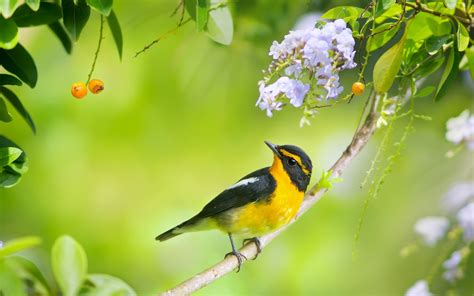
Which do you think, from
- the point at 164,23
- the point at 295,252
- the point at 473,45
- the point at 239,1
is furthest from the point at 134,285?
the point at 473,45

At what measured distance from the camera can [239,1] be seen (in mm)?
2178

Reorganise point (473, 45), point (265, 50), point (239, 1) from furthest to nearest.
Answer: point (265, 50), point (239, 1), point (473, 45)

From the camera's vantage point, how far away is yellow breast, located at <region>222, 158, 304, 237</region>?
1819 millimetres

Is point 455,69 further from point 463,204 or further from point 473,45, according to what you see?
point 463,204

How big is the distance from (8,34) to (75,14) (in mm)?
197

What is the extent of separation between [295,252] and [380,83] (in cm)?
174

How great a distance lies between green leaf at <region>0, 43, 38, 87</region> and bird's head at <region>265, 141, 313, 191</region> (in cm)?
65

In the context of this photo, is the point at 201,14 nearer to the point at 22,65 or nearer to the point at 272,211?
the point at 22,65

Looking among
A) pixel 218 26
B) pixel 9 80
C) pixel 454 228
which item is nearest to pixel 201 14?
pixel 218 26

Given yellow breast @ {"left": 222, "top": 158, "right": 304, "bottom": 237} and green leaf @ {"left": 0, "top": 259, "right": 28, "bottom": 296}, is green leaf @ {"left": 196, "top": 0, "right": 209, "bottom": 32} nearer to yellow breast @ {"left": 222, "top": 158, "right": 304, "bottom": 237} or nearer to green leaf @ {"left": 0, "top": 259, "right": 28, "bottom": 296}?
green leaf @ {"left": 0, "top": 259, "right": 28, "bottom": 296}

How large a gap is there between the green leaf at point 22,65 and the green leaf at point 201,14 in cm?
31

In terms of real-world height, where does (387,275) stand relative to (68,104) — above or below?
below

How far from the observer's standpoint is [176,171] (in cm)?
315

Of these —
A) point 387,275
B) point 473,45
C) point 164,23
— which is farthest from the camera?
point 387,275
